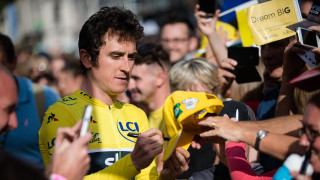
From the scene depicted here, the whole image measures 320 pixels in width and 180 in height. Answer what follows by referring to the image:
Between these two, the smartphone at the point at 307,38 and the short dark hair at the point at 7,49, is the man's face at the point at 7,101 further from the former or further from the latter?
the short dark hair at the point at 7,49

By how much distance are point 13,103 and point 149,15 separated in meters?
39.2

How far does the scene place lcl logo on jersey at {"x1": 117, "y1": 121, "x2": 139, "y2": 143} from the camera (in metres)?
3.38

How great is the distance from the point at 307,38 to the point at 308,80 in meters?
0.67

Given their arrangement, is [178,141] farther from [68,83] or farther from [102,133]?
[68,83]

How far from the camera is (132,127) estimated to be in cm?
349

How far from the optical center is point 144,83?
5617 millimetres

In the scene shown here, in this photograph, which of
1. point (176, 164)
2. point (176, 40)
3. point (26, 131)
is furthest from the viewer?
point (176, 40)

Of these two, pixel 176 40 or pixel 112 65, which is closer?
pixel 112 65

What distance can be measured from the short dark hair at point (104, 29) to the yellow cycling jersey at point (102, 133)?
0.36 metres

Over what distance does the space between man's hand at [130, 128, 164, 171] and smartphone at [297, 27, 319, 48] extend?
3.82ft

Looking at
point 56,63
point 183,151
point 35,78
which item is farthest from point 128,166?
point 56,63

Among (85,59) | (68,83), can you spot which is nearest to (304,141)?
(85,59)

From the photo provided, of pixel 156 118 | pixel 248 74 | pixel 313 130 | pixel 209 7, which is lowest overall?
pixel 156 118

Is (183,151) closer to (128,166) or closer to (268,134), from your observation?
(128,166)
